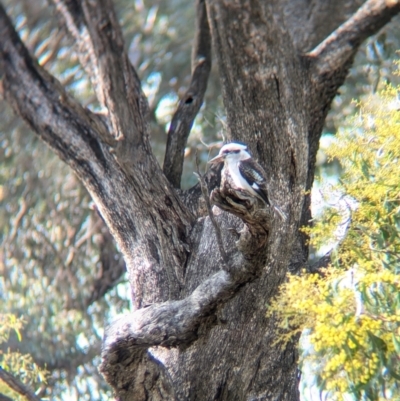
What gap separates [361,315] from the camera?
213cm

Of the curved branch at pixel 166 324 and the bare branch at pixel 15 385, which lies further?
the bare branch at pixel 15 385

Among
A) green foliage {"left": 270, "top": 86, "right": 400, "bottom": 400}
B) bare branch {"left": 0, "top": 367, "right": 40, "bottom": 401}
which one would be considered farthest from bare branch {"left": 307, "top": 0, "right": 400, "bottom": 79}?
bare branch {"left": 0, "top": 367, "right": 40, "bottom": 401}

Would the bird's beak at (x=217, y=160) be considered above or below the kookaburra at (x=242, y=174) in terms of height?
above

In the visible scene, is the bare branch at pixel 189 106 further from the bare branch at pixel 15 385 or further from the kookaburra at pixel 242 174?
the bare branch at pixel 15 385

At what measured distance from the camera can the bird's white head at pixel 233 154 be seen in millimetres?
2436

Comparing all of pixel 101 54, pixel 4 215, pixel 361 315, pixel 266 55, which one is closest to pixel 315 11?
pixel 266 55

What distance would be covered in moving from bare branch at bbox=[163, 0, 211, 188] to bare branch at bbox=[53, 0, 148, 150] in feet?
1.42

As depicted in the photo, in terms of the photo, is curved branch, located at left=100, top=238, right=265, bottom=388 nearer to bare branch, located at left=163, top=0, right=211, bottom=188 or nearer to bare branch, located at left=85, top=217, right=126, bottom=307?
bare branch, located at left=163, top=0, right=211, bottom=188

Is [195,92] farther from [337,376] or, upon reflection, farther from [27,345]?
[27,345]

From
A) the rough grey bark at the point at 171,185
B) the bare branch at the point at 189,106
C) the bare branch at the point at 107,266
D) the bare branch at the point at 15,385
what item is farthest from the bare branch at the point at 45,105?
the bare branch at the point at 107,266

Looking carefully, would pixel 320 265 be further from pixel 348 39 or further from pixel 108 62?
pixel 108 62

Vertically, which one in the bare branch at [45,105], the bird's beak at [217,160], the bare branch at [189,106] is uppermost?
the bare branch at [189,106]

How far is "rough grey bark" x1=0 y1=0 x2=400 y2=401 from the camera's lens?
2.88 meters

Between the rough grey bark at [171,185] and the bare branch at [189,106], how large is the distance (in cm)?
33
